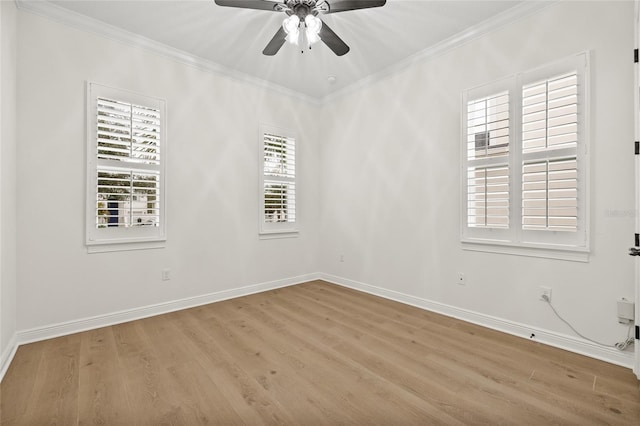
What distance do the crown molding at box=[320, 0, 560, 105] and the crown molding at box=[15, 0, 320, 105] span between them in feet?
4.87

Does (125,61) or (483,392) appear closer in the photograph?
(483,392)

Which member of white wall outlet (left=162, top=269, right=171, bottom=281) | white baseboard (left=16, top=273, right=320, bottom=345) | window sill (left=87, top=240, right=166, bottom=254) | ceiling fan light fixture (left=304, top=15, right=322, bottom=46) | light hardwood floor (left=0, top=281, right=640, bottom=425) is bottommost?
light hardwood floor (left=0, top=281, right=640, bottom=425)

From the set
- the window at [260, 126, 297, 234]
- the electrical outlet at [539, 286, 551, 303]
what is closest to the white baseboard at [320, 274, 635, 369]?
the electrical outlet at [539, 286, 551, 303]

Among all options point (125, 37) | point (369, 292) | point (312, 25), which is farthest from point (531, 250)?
point (125, 37)

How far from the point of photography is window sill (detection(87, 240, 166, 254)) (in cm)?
297

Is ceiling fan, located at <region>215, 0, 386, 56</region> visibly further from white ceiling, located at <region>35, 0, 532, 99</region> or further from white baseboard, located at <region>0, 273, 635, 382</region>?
white baseboard, located at <region>0, 273, 635, 382</region>

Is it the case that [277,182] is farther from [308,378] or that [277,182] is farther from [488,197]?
[308,378]

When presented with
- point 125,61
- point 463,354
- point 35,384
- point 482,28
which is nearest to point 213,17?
point 125,61

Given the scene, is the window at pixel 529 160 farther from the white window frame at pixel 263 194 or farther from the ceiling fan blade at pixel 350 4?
the white window frame at pixel 263 194

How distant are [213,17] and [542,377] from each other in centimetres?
410

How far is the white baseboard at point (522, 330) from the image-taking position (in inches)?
89.8

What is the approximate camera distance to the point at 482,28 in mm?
2996

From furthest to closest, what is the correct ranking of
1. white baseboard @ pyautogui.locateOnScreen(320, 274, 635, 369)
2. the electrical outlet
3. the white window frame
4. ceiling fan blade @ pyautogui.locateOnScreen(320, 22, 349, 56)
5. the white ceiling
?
the white window frame < the white ceiling < the electrical outlet < ceiling fan blade @ pyautogui.locateOnScreen(320, 22, 349, 56) < white baseboard @ pyautogui.locateOnScreen(320, 274, 635, 369)

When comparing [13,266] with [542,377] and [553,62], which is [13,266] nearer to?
[542,377]
